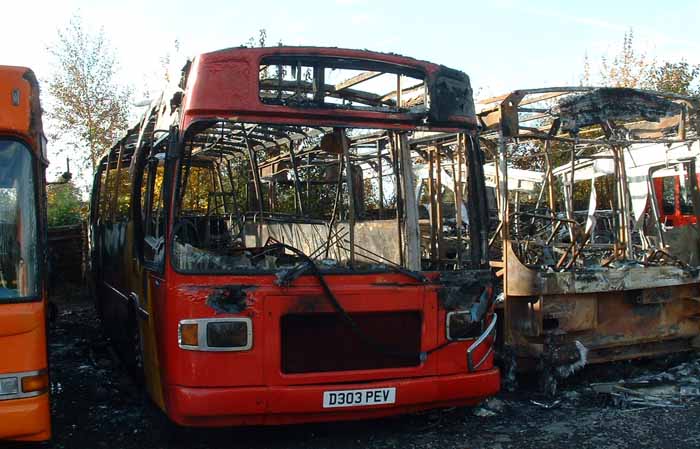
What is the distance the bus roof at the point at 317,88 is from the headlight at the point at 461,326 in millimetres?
1387

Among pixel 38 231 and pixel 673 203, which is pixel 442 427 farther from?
pixel 673 203

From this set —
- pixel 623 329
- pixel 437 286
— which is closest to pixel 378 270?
pixel 437 286

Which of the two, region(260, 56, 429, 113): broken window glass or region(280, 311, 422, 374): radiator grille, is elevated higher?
region(260, 56, 429, 113): broken window glass

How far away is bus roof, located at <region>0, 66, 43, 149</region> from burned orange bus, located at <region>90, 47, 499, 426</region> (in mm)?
840

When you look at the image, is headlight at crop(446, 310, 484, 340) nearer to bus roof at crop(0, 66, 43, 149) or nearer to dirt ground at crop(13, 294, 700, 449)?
dirt ground at crop(13, 294, 700, 449)

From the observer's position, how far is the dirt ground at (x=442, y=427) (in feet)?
16.3

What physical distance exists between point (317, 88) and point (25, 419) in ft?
8.94

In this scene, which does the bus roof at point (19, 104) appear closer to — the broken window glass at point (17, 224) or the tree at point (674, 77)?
the broken window glass at point (17, 224)

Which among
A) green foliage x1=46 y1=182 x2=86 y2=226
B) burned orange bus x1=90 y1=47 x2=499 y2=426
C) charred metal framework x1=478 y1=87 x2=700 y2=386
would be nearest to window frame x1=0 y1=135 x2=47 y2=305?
burned orange bus x1=90 y1=47 x2=499 y2=426

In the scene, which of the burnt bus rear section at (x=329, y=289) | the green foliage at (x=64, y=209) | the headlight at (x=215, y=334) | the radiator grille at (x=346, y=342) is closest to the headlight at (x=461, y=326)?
the burnt bus rear section at (x=329, y=289)

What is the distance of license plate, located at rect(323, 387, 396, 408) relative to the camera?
4.59 metres

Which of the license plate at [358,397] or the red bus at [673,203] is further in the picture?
the red bus at [673,203]

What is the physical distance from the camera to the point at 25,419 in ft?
12.5

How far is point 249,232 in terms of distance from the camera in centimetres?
683
